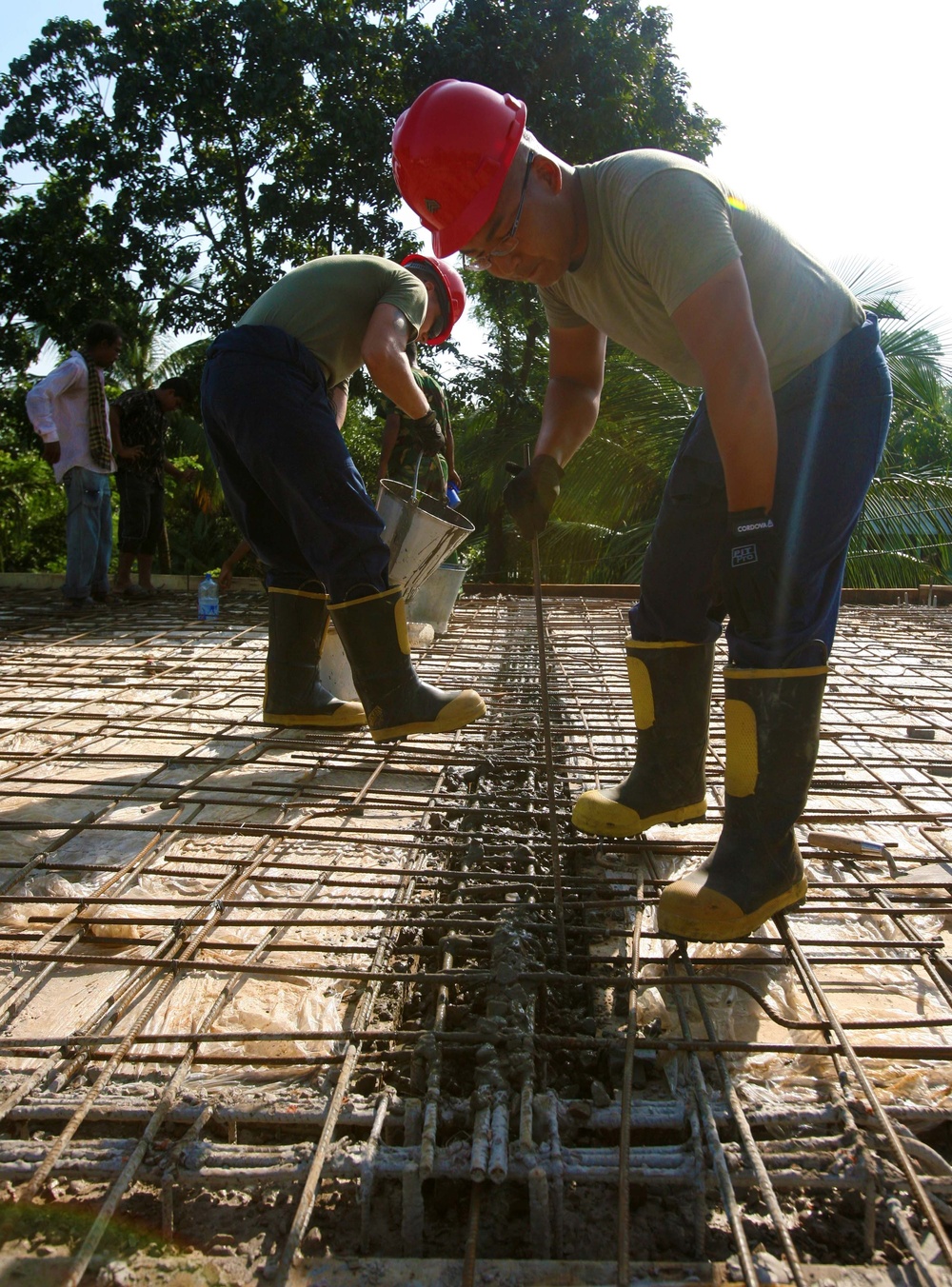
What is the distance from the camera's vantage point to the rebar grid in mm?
796

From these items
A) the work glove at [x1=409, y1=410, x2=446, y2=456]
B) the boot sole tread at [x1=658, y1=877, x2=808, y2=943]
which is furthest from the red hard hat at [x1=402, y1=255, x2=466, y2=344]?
the boot sole tread at [x1=658, y1=877, x2=808, y2=943]

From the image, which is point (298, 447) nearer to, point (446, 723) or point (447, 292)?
point (446, 723)

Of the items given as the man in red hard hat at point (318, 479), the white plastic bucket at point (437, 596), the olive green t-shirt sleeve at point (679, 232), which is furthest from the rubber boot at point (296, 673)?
the white plastic bucket at point (437, 596)

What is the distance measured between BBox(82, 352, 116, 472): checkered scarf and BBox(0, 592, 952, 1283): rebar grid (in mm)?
2860

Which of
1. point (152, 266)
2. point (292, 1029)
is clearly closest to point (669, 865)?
point (292, 1029)

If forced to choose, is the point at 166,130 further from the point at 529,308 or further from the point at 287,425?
the point at 287,425

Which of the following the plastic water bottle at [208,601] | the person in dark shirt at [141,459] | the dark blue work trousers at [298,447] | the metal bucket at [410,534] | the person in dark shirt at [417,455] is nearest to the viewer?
the dark blue work trousers at [298,447]

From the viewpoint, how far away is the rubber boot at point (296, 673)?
2.20m

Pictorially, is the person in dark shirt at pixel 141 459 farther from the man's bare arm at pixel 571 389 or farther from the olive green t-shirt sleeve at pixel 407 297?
the man's bare arm at pixel 571 389

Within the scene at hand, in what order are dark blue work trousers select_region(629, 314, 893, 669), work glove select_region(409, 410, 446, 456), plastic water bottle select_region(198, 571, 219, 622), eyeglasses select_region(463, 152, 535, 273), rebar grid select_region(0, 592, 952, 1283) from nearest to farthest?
1. rebar grid select_region(0, 592, 952, 1283)
2. dark blue work trousers select_region(629, 314, 893, 669)
3. eyeglasses select_region(463, 152, 535, 273)
4. work glove select_region(409, 410, 446, 456)
5. plastic water bottle select_region(198, 571, 219, 622)

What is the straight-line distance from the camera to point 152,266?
8.76 m

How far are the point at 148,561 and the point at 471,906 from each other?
4.50 m

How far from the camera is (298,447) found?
1.92 meters

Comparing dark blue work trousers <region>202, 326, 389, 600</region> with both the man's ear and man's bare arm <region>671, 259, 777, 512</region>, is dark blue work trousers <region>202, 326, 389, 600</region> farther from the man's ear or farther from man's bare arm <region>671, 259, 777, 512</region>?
man's bare arm <region>671, 259, 777, 512</region>
